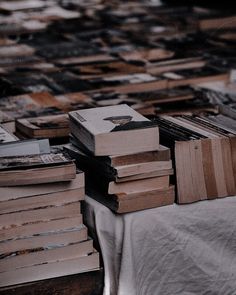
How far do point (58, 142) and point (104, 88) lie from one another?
835mm

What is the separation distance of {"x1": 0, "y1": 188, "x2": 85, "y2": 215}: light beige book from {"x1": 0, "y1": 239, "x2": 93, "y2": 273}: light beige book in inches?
5.1

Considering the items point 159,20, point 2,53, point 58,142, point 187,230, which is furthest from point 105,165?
point 159,20

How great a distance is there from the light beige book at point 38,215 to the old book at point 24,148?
0.20 meters

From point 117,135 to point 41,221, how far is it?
A: 332mm

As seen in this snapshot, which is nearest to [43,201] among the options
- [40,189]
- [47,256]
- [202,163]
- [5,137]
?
[40,189]

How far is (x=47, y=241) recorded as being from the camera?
2031 mm

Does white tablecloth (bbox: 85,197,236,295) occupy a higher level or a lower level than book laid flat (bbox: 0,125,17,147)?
lower

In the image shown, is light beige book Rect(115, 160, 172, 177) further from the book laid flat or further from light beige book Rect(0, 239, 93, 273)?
the book laid flat

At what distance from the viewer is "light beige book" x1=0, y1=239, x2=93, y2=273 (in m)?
1.99

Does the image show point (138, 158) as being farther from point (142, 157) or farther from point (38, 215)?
point (38, 215)

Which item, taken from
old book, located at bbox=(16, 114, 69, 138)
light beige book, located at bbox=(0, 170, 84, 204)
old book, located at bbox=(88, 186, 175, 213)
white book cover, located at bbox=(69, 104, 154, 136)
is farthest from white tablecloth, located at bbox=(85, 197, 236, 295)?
old book, located at bbox=(16, 114, 69, 138)

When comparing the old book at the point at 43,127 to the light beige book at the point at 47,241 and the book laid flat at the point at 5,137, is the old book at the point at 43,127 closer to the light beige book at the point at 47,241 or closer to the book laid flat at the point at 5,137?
the book laid flat at the point at 5,137

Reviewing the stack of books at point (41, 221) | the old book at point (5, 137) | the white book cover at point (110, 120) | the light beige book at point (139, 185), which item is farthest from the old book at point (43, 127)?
the light beige book at point (139, 185)

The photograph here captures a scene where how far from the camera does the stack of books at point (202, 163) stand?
2.11m
